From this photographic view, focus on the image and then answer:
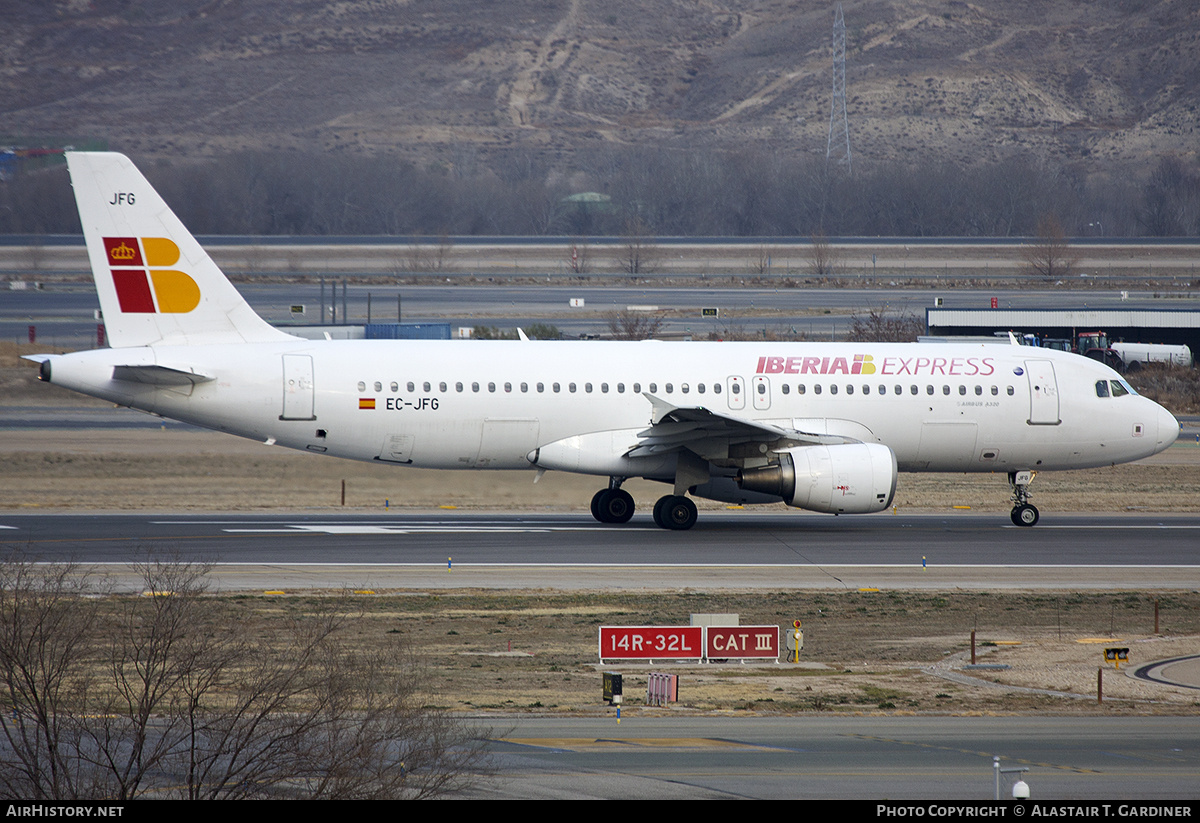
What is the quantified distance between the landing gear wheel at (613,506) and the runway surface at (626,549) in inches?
13.0

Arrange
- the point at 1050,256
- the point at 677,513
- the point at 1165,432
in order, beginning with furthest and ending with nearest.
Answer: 1. the point at 1050,256
2. the point at 1165,432
3. the point at 677,513

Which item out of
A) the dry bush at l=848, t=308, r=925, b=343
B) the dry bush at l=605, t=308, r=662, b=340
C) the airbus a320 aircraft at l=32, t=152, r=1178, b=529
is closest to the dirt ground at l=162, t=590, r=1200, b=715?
the airbus a320 aircraft at l=32, t=152, r=1178, b=529

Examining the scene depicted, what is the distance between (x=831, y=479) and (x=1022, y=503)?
683 cm

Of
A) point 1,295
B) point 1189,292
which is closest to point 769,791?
point 1,295

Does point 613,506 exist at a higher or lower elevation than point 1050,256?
lower

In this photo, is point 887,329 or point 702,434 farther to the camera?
point 887,329

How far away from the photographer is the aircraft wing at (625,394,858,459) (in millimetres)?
29172

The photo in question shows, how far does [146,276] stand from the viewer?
29.8 metres

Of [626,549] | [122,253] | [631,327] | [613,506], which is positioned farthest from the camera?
[631,327]

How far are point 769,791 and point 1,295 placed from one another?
8807 cm

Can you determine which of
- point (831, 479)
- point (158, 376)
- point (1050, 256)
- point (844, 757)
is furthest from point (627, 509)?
point (1050, 256)

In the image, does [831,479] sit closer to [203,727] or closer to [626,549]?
[626,549]

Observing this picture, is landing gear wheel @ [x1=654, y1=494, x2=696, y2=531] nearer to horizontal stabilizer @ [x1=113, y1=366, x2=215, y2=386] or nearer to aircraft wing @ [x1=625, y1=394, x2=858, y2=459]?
aircraft wing @ [x1=625, y1=394, x2=858, y2=459]

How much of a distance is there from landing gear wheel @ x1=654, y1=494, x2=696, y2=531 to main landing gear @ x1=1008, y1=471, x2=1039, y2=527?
8215mm
